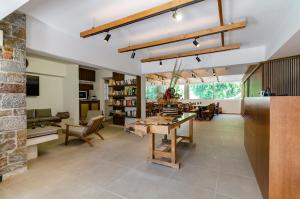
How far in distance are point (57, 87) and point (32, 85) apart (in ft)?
3.27

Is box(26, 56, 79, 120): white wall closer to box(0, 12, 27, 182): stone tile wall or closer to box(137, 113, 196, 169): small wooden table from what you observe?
box(0, 12, 27, 182): stone tile wall

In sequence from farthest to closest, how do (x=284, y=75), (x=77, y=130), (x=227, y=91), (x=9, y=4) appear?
(x=227, y=91), (x=77, y=130), (x=284, y=75), (x=9, y=4)

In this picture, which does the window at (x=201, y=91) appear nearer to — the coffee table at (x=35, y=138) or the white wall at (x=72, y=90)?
the white wall at (x=72, y=90)

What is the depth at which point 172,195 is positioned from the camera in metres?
1.92

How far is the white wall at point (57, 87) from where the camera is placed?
19.3 ft

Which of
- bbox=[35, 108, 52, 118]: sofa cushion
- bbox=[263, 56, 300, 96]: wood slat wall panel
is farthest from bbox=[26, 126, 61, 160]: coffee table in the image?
bbox=[263, 56, 300, 96]: wood slat wall panel

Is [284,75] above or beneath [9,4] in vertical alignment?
beneath

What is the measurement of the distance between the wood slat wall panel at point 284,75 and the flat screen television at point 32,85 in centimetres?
773

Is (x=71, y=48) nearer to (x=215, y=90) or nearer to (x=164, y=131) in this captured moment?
(x=164, y=131)

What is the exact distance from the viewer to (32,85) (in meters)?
5.62

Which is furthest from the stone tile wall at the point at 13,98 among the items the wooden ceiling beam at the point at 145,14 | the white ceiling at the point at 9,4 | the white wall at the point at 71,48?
the wooden ceiling beam at the point at 145,14

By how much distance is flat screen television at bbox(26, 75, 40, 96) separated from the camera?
5504 millimetres

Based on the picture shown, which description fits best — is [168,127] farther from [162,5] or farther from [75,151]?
[75,151]

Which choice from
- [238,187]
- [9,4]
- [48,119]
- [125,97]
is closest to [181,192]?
[238,187]
